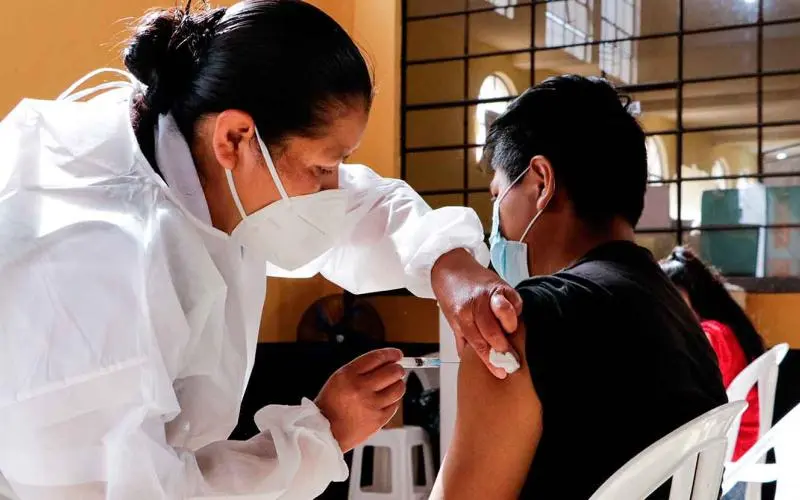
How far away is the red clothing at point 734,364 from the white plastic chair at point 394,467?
1.28m

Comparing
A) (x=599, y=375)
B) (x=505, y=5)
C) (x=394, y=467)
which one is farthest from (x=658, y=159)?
(x=599, y=375)

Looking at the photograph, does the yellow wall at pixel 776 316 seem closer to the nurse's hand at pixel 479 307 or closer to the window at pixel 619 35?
the window at pixel 619 35

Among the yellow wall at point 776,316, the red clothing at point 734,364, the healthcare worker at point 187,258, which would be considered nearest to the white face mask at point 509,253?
the healthcare worker at point 187,258

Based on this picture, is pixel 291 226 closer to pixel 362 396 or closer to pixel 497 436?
pixel 362 396

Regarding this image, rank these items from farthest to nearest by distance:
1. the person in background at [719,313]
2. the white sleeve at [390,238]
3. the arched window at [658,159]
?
the arched window at [658,159]
the person in background at [719,313]
the white sleeve at [390,238]

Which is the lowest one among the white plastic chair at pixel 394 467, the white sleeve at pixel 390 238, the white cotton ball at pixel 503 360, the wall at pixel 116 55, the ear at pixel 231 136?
the white plastic chair at pixel 394 467

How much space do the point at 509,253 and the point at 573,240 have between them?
0.49ft

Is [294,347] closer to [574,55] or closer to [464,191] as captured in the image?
[464,191]

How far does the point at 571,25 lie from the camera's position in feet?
13.2

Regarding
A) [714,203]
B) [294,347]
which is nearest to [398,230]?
[294,347]

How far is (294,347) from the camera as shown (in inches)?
146

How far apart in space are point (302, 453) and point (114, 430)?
9.5 inches

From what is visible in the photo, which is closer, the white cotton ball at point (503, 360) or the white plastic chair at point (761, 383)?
the white cotton ball at point (503, 360)

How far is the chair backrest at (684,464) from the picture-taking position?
0.86m
